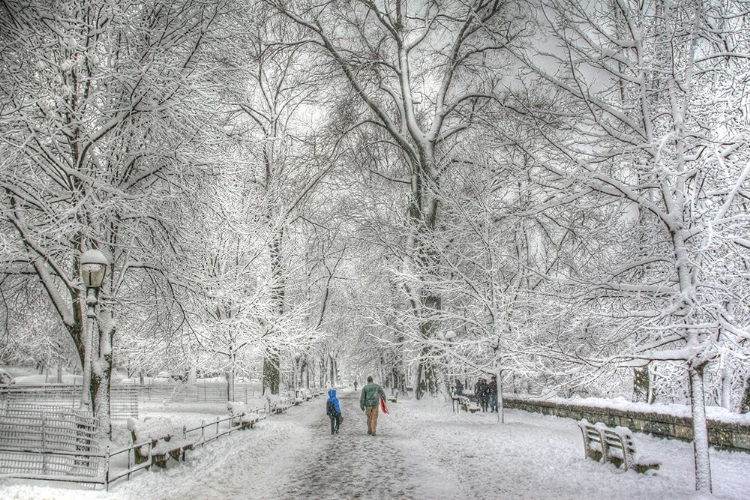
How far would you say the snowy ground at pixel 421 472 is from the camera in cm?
802

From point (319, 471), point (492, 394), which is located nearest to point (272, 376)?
point (492, 394)

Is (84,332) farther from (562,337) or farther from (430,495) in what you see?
(562,337)

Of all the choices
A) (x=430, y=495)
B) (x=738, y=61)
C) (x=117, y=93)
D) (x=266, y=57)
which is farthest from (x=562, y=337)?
(x=266, y=57)

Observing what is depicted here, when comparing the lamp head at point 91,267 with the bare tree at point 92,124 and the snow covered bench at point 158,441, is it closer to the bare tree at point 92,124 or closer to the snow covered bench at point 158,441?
the bare tree at point 92,124

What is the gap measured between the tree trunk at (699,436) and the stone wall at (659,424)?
481 centimetres

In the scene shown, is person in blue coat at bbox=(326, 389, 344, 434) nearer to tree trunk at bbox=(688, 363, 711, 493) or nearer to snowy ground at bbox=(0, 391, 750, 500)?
snowy ground at bbox=(0, 391, 750, 500)

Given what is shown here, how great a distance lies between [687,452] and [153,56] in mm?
13837

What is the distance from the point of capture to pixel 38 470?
9.65 m

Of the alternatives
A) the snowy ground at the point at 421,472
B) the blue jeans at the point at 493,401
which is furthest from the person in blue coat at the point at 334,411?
the blue jeans at the point at 493,401

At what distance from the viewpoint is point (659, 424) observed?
13609 millimetres

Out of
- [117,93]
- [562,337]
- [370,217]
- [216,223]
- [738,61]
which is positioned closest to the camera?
[738,61]

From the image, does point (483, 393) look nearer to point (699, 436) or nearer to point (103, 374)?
point (103, 374)

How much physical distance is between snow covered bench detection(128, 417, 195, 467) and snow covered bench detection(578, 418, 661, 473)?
27.1 feet

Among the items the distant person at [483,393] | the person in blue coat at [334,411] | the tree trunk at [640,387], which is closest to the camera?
the tree trunk at [640,387]
